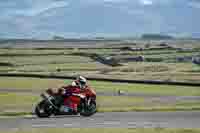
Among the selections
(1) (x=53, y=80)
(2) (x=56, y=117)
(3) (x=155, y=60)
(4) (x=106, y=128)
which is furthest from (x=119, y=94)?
(3) (x=155, y=60)

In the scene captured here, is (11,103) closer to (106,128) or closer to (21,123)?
(21,123)

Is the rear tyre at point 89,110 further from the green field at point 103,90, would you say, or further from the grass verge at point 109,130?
the green field at point 103,90

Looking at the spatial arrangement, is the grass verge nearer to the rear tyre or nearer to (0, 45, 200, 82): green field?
the rear tyre

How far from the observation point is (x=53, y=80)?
5853cm

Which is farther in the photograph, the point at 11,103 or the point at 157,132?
the point at 11,103

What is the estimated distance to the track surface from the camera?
19.3 m

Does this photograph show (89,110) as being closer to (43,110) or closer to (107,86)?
(43,110)

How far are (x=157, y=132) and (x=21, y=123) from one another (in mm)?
6319

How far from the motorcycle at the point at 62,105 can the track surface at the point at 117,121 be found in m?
0.33

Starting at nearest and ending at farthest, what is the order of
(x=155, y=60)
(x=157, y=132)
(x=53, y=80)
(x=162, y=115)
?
(x=157, y=132), (x=162, y=115), (x=53, y=80), (x=155, y=60)

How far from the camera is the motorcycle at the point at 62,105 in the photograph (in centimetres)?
2220

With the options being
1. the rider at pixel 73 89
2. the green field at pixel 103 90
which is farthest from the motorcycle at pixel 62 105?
the green field at pixel 103 90

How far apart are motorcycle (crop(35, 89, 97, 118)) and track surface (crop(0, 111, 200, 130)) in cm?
33

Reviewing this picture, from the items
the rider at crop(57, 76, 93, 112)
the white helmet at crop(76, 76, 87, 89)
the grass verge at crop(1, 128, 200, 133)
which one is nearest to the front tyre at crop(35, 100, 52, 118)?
the rider at crop(57, 76, 93, 112)
